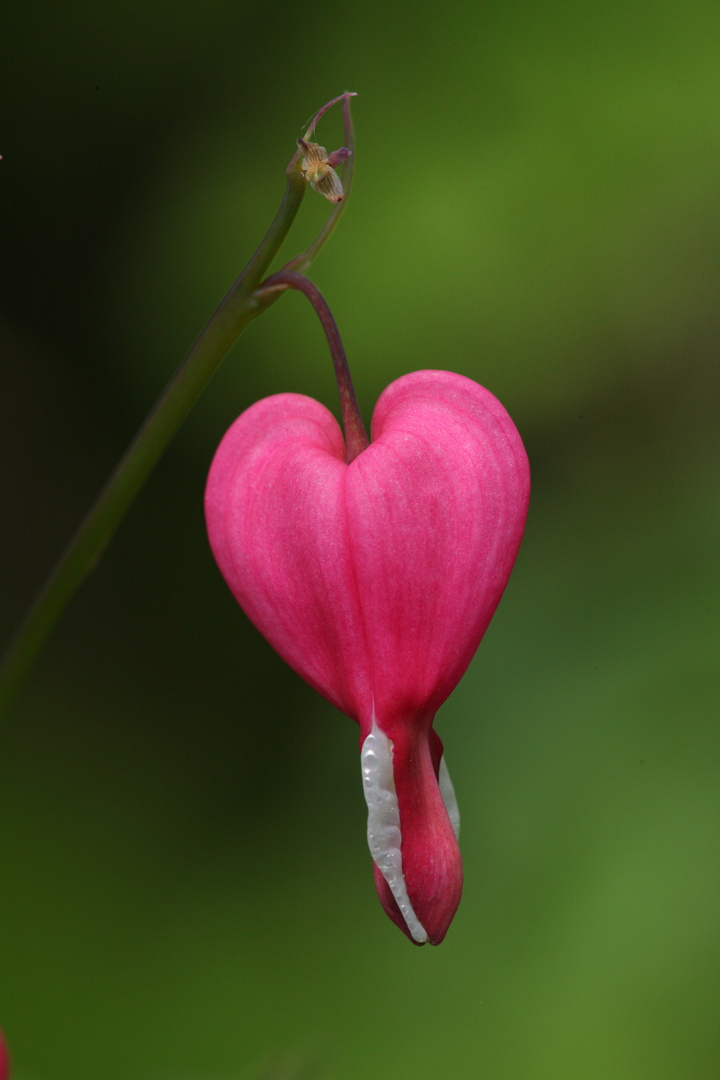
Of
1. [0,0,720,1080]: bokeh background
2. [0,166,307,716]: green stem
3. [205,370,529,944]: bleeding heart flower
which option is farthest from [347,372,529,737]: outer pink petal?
[0,0,720,1080]: bokeh background

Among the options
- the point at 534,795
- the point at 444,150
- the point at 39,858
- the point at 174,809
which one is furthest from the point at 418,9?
the point at 39,858

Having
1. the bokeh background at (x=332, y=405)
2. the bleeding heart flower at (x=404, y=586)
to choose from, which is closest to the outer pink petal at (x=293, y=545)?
the bleeding heart flower at (x=404, y=586)

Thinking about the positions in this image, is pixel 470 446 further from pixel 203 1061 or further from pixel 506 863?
pixel 203 1061

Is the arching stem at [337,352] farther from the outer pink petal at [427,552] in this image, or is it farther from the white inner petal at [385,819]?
the white inner petal at [385,819]

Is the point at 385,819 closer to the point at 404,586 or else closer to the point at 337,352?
the point at 404,586

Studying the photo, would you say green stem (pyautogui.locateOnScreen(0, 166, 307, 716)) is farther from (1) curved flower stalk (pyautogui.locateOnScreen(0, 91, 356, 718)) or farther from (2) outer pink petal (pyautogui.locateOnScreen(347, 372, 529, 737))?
(2) outer pink petal (pyautogui.locateOnScreen(347, 372, 529, 737))

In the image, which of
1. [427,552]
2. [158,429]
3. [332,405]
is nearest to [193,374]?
[158,429]
